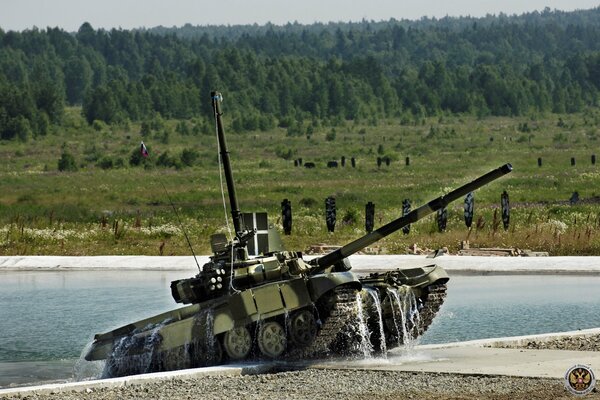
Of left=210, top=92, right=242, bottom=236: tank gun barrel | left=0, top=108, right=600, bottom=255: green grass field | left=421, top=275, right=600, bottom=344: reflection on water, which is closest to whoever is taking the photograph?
left=210, top=92, right=242, bottom=236: tank gun barrel

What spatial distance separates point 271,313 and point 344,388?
2.85 metres

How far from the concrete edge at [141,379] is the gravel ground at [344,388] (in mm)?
158

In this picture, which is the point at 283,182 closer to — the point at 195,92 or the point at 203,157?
the point at 203,157

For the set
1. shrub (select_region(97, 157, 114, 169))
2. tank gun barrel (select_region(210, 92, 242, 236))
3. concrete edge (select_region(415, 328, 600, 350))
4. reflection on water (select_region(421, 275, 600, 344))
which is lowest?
reflection on water (select_region(421, 275, 600, 344))

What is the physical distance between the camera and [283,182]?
75250mm

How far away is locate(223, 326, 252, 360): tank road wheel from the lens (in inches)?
857

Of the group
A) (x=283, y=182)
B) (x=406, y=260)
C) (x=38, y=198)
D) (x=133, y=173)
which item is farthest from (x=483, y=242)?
(x=133, y=173)

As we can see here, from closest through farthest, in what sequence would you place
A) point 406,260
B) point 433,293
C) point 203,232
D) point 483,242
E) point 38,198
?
point 433,293, point 406,260, point 483,242, point 203,232, point 38,198

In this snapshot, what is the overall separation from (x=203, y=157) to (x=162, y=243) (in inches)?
2389

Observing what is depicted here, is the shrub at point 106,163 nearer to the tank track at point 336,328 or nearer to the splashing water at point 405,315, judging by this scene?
the splashing water at point 405,315

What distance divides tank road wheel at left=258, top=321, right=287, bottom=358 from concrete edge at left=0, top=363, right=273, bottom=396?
1.88 feet

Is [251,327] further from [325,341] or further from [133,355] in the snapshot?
[133,355]
